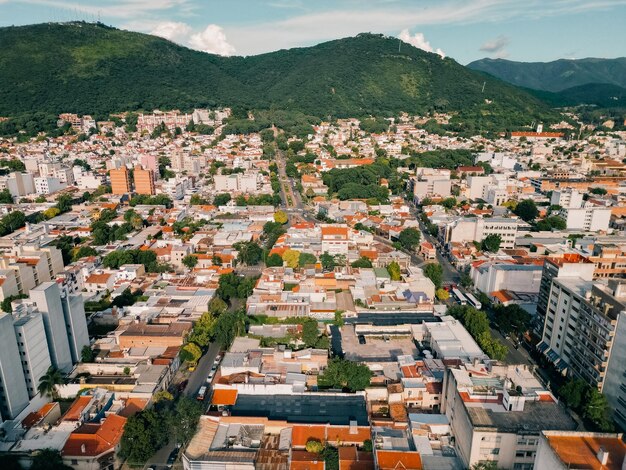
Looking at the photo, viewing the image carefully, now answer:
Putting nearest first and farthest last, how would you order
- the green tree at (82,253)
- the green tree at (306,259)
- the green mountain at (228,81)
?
the green tree at (306,259) → the green tree at (82,253) → the green mountain at (228,81)

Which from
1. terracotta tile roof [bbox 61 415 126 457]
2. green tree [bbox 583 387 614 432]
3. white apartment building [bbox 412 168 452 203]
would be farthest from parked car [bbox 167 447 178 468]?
white apartment building [bbox 412 168 452 203]

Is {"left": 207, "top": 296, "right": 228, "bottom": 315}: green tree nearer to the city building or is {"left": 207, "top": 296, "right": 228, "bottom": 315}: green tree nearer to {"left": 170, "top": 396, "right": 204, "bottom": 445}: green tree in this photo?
{"left": 170, "top": 396, "right": 204, "bottom": 445}: green tree

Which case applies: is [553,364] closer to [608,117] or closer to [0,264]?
[0,264]

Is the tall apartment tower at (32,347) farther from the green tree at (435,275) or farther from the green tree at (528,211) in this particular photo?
the green tree at (528,211)

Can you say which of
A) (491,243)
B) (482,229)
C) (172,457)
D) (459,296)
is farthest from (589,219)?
(172,457)

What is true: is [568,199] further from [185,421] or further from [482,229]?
[185,421]

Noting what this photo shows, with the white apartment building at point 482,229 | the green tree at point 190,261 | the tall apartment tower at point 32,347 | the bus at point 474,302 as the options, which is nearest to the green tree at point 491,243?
the white apartment building at point 482,229
